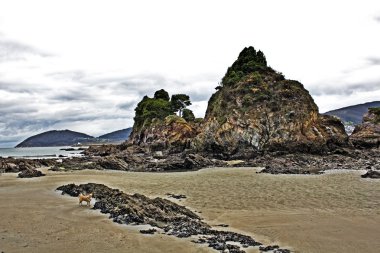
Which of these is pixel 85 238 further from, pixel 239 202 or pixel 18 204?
pixel 239 202

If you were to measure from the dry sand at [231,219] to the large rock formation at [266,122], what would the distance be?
1221 inches

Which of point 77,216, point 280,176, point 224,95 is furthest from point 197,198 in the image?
point 224,95

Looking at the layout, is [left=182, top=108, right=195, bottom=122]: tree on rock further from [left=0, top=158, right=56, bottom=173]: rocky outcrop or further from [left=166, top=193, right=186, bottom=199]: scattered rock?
[left=166, top=193, right=186, bottom=199]: scattered rock

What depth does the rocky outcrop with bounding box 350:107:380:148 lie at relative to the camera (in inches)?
2397

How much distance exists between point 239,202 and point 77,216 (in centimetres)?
877

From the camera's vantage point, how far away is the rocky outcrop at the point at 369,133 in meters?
60.9

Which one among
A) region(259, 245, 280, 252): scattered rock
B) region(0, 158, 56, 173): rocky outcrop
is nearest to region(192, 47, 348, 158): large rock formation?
region(0, 158, 56, 173): rocky outcrop

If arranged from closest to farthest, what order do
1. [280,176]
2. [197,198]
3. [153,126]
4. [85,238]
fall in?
[85,238]
[197,198]
[280,176]
[153,126]

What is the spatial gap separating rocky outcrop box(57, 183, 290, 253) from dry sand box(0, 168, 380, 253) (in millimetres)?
528

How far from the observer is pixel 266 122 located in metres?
60.5

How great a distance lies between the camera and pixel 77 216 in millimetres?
15211

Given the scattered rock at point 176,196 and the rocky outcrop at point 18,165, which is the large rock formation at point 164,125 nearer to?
the rocky outcrop at point 18,165

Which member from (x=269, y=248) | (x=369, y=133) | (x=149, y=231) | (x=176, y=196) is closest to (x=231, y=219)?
(x=149, y=231)

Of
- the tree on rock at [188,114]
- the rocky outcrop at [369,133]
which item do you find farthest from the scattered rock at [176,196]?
the tree on rock at [188,114]
